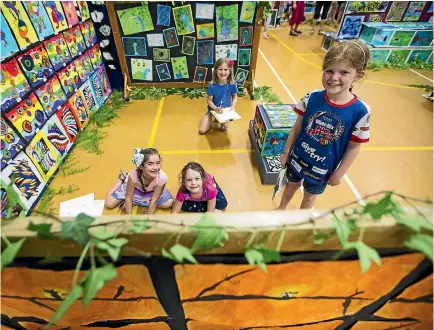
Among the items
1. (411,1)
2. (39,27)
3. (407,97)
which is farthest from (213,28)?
(411,1)

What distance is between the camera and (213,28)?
4086 mm

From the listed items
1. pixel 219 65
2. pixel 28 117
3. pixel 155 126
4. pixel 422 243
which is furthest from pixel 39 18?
A: pixel 422 243

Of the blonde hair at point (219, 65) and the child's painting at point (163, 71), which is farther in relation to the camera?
the child's painting at point (163, 71)

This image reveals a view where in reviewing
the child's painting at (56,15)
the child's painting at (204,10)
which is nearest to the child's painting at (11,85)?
the child's painting at (56,15)

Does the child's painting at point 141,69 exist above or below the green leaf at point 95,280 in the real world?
below

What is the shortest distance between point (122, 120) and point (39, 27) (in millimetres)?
1563

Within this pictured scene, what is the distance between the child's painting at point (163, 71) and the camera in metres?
4.44

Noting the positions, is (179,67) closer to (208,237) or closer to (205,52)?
(205,52)

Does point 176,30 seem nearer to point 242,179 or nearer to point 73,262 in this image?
point 242,179

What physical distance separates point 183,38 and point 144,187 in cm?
291

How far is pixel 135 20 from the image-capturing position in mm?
3896

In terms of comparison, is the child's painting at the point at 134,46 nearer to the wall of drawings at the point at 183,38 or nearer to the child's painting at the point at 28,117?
the wall of drawings at the point at 183,38

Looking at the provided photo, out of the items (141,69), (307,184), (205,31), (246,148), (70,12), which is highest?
(70,12)

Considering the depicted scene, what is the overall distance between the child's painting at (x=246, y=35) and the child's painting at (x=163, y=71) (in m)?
1.41
